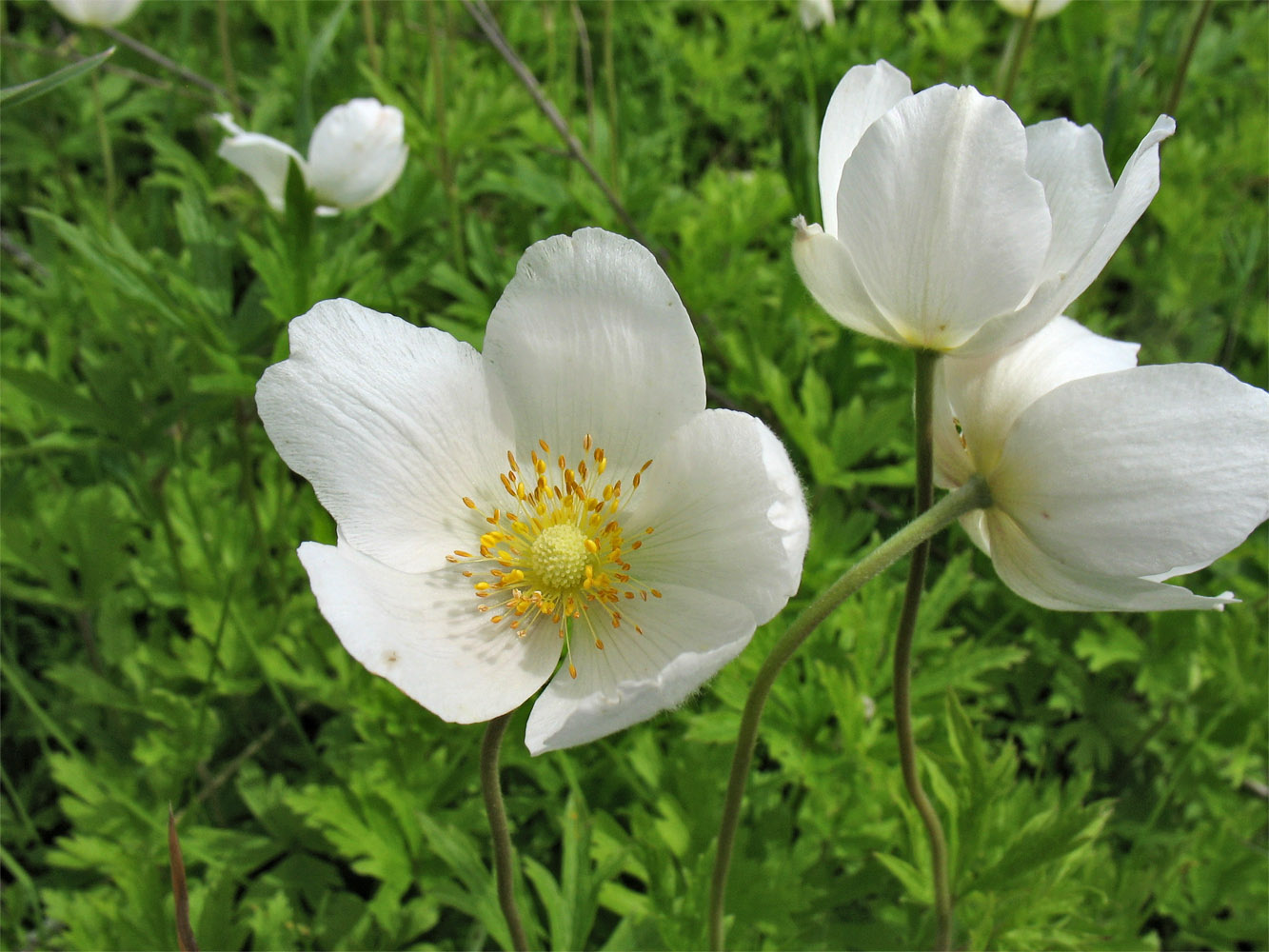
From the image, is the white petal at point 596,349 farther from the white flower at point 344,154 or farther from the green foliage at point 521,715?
the white flower at point 344,154

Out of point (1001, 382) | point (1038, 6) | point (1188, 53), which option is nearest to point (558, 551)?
point (1001, 382)

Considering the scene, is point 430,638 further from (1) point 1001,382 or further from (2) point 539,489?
(1) point 1001,382

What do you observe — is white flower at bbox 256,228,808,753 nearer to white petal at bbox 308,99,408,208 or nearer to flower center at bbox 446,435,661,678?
flower center at bbox 446,435,661,678

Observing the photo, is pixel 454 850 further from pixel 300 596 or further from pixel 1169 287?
pixel 1169 287

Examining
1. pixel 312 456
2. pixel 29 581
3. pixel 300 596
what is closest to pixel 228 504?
pixel 300 596

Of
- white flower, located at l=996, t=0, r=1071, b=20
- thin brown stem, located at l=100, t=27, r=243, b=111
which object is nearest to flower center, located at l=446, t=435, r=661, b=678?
white flower, located at l=996, t=0, r=1071, b=20

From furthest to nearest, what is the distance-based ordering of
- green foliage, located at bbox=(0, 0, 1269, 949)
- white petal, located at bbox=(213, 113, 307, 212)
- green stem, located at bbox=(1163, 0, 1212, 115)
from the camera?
green stem, located at bbox=(1163, 0, 1212, 115)
white petal, located at bbox=(213, 113, 307, 212)
green foliage, located at bbox=(0, 0, 1269, 949)

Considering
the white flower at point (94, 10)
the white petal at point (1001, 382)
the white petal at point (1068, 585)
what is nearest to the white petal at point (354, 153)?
the white flower at point (94, 10)
